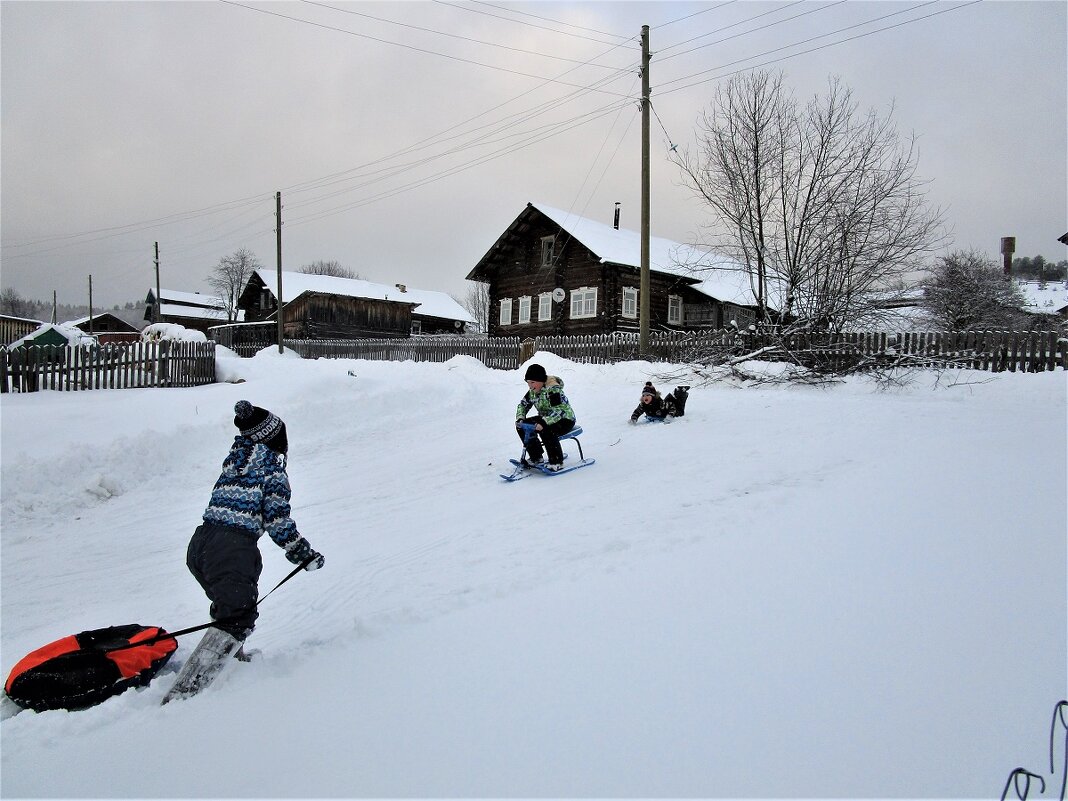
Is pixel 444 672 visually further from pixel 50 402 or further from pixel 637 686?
pixel 50 402

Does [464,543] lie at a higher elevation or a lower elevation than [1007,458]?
lower

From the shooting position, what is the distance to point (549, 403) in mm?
8180

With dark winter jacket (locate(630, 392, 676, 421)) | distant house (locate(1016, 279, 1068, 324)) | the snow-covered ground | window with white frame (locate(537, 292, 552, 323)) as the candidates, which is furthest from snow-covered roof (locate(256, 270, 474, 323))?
distant house (locate(1016, 279, 1068, 324))

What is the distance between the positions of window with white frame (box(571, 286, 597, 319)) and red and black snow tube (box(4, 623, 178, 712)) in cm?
2790

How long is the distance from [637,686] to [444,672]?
0.99 meters

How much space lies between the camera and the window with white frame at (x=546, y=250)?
31.7m

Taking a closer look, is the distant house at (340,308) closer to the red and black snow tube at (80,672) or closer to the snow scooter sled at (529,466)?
the snow scooter sled at (529,466)

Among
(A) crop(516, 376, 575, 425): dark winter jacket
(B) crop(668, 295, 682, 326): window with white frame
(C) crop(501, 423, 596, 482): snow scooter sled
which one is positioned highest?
(B) crop(668, 295, 682, 326): window with white frame

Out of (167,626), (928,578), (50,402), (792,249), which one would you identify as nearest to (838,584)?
(928,578)

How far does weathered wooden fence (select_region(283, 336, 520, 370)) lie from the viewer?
23.6 m

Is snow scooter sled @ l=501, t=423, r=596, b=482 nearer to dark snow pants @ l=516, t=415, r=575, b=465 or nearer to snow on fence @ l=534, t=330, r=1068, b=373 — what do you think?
dark snow pants @ l=516, t=415, r=575, b=465

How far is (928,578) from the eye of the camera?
3885 mm

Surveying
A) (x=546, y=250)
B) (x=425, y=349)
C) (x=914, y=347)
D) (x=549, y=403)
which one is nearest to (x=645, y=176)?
(x=914, y=347)

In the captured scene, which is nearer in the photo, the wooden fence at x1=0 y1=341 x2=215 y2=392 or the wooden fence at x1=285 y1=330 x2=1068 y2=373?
the wooden fence at x1=0 y1=341 x2=215 y2=392
